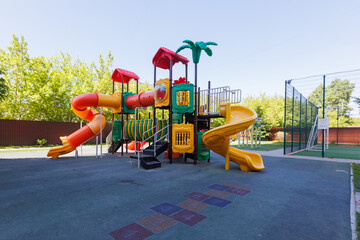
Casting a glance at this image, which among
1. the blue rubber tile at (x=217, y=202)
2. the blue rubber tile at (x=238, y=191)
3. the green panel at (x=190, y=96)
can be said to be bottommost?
the blue rubber tile at (x=238, y=191)

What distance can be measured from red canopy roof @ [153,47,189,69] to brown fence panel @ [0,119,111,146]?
1342 cm

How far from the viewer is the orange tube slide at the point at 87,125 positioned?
9.92 m

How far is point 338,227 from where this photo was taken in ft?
9.04

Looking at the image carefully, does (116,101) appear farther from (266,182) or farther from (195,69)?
(266,182)

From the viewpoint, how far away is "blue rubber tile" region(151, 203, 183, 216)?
10.5 ft

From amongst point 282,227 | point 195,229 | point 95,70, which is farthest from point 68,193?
point 95,70

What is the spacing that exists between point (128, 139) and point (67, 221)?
859 cm

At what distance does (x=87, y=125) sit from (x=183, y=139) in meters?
6.04

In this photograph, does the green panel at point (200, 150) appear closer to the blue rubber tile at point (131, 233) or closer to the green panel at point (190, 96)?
the green panel at point (190, 96)

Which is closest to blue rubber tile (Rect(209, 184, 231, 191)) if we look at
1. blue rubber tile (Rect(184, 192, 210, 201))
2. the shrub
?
blue rubber tile (Rect(184, 192, 210, 201))

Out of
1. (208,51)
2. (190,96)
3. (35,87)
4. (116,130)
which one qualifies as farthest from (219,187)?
(35,87)

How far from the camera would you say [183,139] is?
327 inches

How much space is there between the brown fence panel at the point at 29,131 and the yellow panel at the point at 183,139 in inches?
575

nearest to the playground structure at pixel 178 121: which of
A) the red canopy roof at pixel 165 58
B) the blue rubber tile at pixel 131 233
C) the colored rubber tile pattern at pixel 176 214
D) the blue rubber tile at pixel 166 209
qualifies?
the red canopy roof at pixel 165 58
